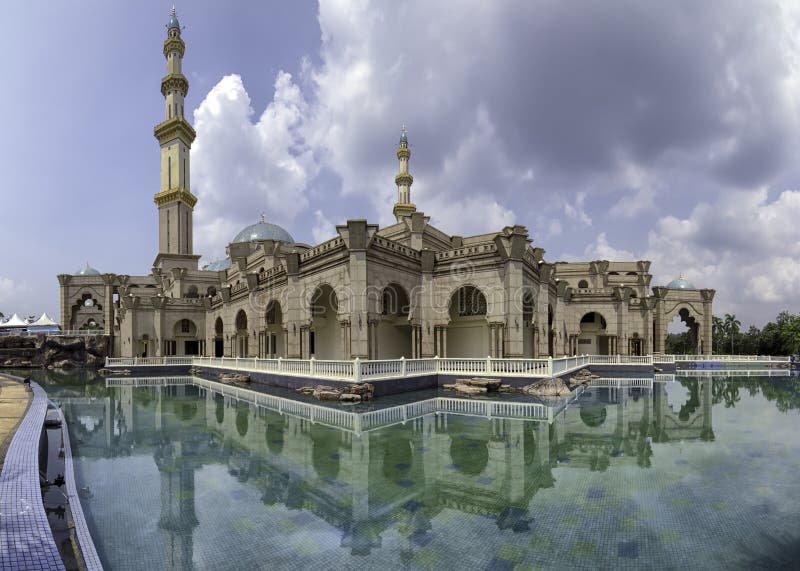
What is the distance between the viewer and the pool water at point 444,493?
4.52 m

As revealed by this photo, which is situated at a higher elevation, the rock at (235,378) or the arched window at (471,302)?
the arched window at (471,302)

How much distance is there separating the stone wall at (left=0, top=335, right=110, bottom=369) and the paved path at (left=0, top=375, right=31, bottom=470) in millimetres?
26918

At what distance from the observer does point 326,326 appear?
77.8 ft

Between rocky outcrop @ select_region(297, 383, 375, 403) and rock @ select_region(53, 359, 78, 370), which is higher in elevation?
rocky outcrop @ select_region(297, 383, 375, 403)

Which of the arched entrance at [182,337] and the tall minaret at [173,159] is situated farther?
the tall minaret at [173,159]

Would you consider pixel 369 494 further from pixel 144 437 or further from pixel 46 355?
pixel 46 355

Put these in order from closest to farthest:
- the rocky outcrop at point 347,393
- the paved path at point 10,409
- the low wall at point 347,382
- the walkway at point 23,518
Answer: the walkway at point 23,518 < the paved path at point 10,409 < the rocky outcrop at point 347,393 < the low wall at point 347,382

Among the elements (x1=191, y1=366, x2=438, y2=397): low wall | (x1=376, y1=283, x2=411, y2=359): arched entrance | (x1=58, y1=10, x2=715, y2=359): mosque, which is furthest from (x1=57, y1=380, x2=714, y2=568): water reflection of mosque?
(x1=376, y1=283, x2=411, y2=359): arched entrance

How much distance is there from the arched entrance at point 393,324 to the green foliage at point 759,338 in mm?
45538

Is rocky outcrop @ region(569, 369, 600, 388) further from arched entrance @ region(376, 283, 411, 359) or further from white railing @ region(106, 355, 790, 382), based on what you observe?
arched entrance @ region(376, 283, 411, 359)

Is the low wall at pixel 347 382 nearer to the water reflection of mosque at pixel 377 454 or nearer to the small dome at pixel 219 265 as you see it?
the water reflection of mosque at pixel 377 454

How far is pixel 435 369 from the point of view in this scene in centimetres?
1894

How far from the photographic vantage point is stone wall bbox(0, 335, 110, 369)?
39000 millimetres

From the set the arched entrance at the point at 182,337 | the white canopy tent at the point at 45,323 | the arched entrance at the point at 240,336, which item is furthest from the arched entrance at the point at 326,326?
the white canopy tent at the point at 45,323
